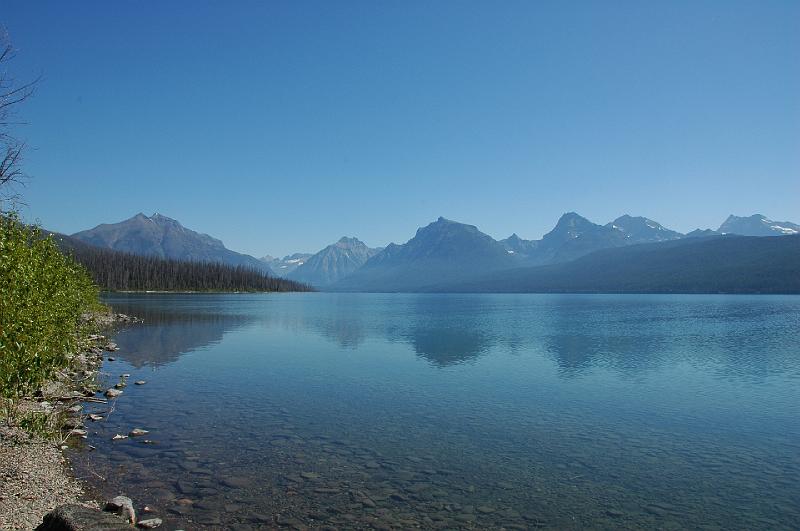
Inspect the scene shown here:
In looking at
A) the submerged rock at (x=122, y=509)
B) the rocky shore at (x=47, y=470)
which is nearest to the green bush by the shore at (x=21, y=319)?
the rocky shore at (x=47, y=470)

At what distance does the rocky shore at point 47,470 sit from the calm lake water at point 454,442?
1.21 meters

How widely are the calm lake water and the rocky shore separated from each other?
121 cm

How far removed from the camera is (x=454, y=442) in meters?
22.8

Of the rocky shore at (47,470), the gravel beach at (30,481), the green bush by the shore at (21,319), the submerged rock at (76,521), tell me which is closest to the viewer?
the submerged rock at (76,521)

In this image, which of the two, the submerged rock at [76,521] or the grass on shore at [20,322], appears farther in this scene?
the grass on shore at [20,322]

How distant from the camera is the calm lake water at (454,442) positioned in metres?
15.8

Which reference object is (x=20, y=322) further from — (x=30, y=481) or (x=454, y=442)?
(x=454, y=442)

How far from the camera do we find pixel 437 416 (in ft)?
90.3

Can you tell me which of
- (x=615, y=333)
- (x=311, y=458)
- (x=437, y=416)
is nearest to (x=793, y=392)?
(x=437, y=416)

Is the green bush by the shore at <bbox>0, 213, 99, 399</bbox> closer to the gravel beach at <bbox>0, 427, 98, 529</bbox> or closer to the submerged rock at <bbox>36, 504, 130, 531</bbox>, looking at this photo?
the gravel beach at <bbox>0, 427, 98, 529</bbox>

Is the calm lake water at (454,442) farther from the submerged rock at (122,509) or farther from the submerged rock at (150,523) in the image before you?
the submerged rock at (122,509)

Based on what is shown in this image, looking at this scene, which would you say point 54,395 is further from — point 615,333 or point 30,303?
point 615,333

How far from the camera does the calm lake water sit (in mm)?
15820

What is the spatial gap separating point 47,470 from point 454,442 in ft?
50.8
